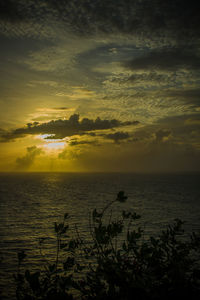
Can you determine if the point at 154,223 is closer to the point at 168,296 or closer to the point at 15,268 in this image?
the point at 15,268

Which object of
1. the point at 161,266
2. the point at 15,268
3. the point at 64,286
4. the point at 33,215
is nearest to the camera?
the point at 64,286

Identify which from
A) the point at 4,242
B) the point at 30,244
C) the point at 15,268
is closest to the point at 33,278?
the point at 15,268

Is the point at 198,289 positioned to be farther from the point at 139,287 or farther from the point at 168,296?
the point at 139,287

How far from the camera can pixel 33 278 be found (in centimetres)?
543

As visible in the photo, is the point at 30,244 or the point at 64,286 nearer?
the point at 64,286

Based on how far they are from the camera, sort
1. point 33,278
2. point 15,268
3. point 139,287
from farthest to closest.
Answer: point 15,268
point 33,278
point 139,287

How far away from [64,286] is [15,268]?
22.2m

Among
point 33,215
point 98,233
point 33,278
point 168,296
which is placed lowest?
point 33,215

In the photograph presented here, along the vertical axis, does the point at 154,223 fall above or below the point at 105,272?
below

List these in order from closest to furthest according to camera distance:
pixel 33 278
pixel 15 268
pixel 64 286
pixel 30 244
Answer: pixel 33 278
pixel 64 286
pixel 15 268
pixel 30 244

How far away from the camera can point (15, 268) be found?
2497 cm

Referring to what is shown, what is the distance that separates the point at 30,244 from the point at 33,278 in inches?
1181

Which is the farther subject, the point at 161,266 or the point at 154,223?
the point at 154,223

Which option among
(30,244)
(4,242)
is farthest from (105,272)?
(4,242)
